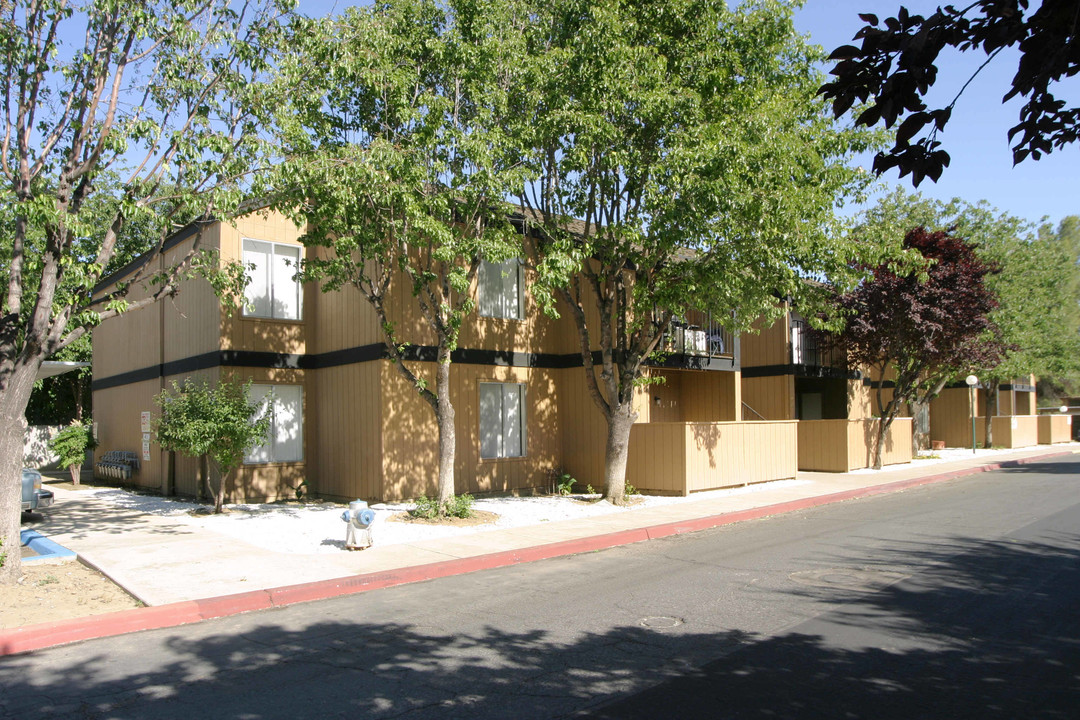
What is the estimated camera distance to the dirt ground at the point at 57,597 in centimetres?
752

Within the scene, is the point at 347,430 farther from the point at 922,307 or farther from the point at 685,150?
the point at 922,307

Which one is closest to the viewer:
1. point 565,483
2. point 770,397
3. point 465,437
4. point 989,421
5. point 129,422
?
point 465,437

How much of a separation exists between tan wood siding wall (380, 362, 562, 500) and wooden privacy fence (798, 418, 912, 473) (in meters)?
9.44

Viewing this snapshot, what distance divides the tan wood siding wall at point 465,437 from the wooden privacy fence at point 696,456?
75.5 inches

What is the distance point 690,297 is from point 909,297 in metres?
9.32

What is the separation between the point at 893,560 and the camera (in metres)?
9.81

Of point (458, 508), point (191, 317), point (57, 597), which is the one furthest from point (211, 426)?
point (57, 597)

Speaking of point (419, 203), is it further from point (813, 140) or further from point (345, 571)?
point (813, 140)

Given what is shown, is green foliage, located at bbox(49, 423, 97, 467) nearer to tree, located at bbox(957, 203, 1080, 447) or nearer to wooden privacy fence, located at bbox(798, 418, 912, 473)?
wooden privacy fence, located at bbox(798, 418, 912, 473)

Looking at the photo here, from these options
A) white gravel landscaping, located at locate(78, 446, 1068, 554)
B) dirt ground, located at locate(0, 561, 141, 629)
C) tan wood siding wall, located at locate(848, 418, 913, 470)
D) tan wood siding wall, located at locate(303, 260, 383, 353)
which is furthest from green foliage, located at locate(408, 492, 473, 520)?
tan wood siding wall, located at locate(848, 418, 913, 470)

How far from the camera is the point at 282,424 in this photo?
17297mm

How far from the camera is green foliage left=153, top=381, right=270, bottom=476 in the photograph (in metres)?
13.9

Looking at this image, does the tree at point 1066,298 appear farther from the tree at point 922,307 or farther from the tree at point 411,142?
the tree at point 411,142

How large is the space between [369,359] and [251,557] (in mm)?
5995
